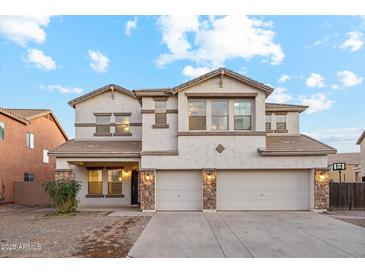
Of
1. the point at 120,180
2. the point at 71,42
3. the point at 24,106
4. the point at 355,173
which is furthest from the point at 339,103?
the point at 24,106

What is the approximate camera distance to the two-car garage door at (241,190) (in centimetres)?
1552

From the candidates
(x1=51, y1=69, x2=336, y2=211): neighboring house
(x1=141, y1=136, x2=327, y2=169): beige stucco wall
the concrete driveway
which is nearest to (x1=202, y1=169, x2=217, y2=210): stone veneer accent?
(x1=51, y1=69, x2=336, y2=211): neighboring house

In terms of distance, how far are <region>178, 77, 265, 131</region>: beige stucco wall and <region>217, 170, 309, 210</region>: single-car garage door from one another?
103 inches

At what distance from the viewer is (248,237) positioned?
9.29m

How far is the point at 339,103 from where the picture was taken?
2116 centimetres

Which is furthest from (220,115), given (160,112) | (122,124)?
(122,124)

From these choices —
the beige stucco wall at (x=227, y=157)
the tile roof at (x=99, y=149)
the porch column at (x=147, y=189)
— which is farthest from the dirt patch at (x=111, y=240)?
the tile roof at (x=99, y=149)

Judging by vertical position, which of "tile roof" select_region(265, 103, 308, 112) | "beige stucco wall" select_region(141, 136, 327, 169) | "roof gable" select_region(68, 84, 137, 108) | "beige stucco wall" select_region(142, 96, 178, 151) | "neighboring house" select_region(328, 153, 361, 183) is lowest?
"neighboring house" select_region(328, 153, 361, 183)

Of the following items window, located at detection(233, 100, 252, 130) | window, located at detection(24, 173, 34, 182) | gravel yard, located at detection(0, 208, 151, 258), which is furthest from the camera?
window, located at detection(24, 173, 34, 182)

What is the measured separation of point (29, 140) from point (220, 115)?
53.8 ft

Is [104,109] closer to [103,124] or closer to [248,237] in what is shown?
[103,124]

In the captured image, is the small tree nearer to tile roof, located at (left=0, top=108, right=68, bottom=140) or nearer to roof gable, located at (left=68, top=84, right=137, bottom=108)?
roof gable, located at (left=68, top=84, right=137, bottom=108)

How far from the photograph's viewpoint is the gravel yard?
25.3ft

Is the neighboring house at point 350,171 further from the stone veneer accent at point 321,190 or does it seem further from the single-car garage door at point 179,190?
the single-car garage door at point 179,190
